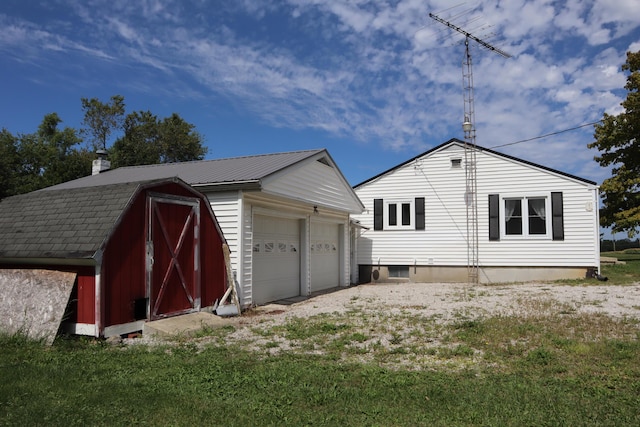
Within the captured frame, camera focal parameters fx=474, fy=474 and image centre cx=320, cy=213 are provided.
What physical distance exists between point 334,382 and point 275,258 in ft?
25.3

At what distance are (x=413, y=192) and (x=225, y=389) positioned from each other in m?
15.0

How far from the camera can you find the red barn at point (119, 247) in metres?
7.53

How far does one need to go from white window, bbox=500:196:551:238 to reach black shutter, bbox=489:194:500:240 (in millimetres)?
177

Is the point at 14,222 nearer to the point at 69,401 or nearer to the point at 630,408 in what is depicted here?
the point at 69,401

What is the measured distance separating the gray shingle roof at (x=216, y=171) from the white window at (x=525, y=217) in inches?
313

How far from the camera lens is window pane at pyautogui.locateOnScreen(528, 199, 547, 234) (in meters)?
17.2

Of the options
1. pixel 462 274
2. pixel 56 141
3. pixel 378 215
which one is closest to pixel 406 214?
pixel 378 215

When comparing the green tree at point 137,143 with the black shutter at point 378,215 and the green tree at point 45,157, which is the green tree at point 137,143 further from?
the black shutter at point 378,215

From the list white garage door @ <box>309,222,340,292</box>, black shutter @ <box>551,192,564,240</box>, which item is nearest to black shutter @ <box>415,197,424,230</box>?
white garage door @ <box>309,222,340,292</box>

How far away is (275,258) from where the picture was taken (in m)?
12.8

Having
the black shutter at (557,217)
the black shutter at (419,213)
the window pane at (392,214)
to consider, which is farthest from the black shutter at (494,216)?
the window pane at (392,214)

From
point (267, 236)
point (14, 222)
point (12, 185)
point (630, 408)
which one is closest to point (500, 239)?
point (267, 236)

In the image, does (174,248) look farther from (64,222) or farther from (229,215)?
(229,215)

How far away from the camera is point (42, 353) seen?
650cm
